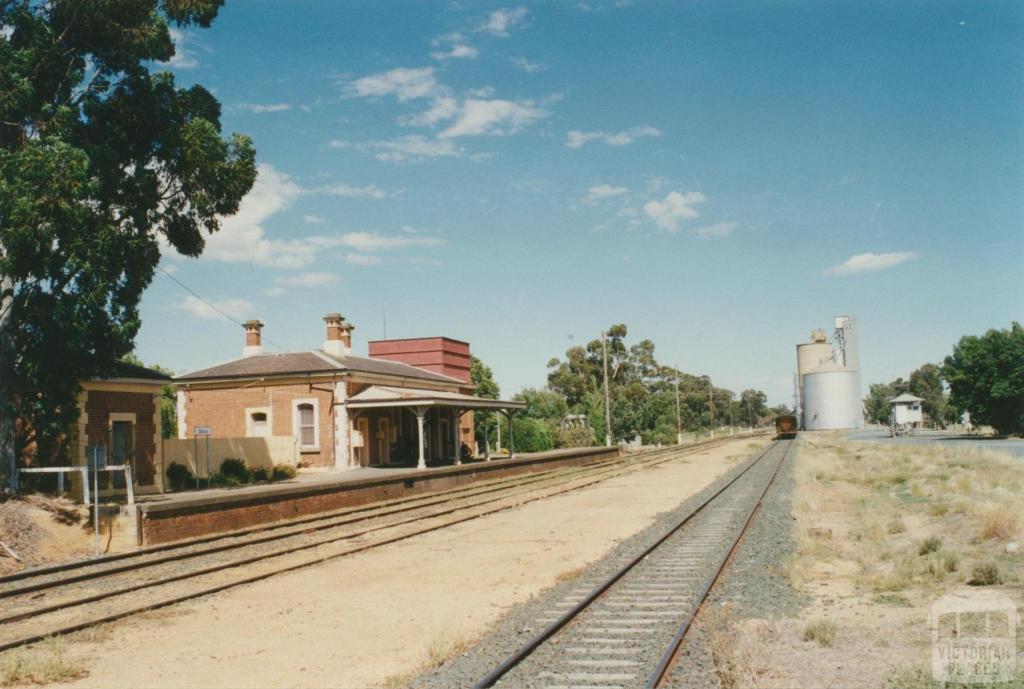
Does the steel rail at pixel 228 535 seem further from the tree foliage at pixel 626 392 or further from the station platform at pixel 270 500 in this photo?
the tree foliage at pixel 626 392

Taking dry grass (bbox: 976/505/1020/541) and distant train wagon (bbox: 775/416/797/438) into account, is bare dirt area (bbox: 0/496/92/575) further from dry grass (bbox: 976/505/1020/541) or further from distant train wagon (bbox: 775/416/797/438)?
distant train wagon (bbox: 775/416/797/438)

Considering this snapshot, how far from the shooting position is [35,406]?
17516mm

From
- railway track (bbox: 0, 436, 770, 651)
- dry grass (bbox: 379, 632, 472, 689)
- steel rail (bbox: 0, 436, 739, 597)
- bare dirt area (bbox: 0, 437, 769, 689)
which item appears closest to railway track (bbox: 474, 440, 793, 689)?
dry grass (bbox: 379, 632, 472, 689)

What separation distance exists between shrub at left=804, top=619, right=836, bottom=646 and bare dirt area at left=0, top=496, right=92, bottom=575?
12333 millimetres

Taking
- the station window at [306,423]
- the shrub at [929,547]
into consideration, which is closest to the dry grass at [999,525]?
the shrub at [929,547]

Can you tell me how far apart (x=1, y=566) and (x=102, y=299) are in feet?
20.0

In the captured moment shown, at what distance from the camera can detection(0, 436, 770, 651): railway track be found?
1008 centimetres

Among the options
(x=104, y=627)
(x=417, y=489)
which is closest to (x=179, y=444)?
(x=417, y=489)

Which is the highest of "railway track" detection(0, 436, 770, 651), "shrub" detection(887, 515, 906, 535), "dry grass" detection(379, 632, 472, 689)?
"dry grass" detection(379, 632, 472, 689)

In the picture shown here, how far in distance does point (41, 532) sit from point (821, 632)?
13.4 m

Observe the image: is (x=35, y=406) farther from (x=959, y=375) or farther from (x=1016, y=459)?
(x=959, y=375)

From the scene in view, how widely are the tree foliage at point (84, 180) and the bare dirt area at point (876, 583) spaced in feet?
47.1

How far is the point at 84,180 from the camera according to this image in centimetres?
1617

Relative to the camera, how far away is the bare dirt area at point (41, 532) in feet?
46.1
